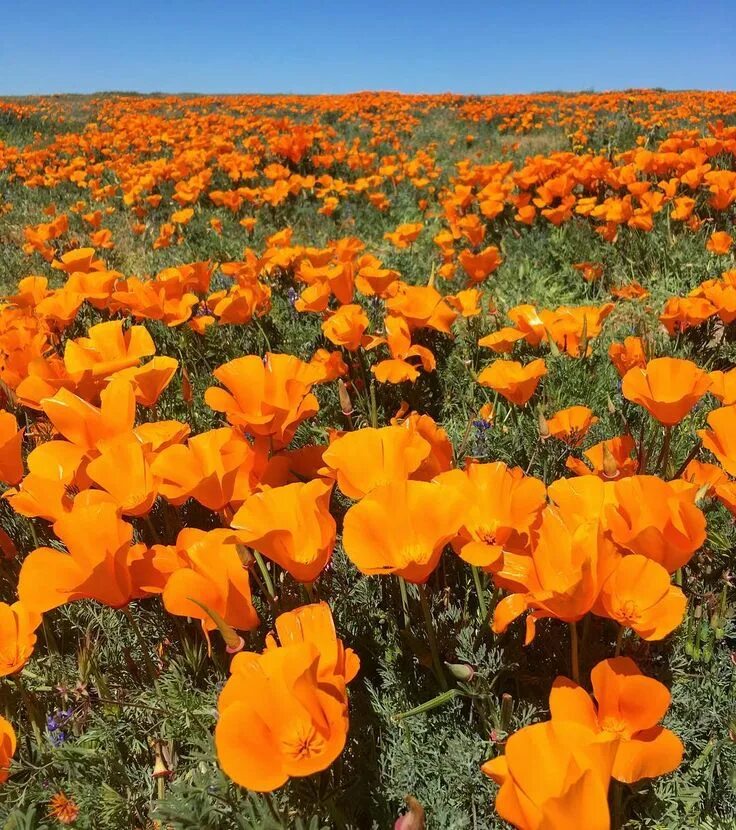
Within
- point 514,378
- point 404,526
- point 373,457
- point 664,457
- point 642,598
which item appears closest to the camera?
point 642,598

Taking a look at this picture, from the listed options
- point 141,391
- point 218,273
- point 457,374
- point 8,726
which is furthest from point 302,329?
point 8,726

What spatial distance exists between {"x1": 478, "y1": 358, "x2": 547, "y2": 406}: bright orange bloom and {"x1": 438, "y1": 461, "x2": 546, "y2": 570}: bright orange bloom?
2.15 feet

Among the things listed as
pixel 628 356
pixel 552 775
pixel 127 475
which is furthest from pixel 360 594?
pixel 628 356

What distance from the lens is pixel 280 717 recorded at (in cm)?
95

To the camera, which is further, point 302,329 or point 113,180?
point 113,180

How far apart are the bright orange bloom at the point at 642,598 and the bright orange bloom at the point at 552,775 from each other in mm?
284

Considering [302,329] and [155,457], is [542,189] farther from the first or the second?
[155,457]

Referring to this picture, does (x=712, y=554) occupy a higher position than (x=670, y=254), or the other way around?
(x=670, y=254)

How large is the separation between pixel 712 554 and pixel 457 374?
151 cm

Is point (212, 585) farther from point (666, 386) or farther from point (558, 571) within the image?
point (666, 386)

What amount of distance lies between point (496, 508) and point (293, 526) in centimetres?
41

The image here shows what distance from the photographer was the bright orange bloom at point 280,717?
0.89 meters

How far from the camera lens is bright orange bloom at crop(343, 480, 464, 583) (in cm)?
109

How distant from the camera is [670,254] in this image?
171 inches
